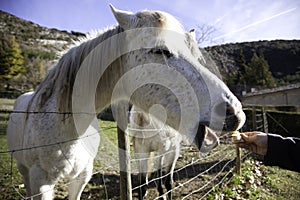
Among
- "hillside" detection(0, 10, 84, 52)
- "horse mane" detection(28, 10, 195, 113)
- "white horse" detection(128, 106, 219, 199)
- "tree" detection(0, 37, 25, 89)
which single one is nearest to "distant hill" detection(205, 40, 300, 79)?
"white horse" detection(128, 106, 219, 199)

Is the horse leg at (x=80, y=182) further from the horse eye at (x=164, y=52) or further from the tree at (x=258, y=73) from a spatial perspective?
the tree at (x=258, y=73)

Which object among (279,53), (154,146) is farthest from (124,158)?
(279,53)

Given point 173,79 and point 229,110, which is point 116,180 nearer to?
point 173,79

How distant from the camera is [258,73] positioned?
135ft

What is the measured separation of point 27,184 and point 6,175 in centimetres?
367

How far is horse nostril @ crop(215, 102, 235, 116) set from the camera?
1.24 meters

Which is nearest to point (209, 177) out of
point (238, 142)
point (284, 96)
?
point (238, 142)

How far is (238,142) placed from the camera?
188cm

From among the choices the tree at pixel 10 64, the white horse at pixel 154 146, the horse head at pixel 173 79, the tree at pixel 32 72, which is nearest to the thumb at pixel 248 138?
the horse head at pixel 173 79

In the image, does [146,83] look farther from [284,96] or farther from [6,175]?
[284,96]

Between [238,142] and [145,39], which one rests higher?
[145,39]

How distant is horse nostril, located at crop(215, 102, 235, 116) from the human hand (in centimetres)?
77

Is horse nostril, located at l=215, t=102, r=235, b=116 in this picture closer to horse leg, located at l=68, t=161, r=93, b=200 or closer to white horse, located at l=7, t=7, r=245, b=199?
white horse, located at l=7, t=7, r=245, b=199

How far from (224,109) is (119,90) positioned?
1.02 meters
